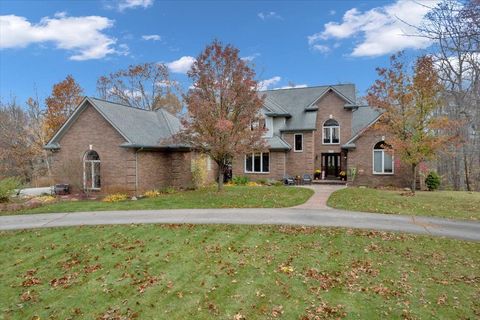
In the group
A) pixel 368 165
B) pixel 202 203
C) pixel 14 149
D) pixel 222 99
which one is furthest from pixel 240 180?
pixel 14 149

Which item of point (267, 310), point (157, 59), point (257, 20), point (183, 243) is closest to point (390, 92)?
point (257, 20)

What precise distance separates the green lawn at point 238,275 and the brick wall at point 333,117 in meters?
18.6

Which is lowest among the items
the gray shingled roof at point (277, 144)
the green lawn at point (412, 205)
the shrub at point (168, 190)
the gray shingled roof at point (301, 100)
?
the green lawn at point (412, 205)

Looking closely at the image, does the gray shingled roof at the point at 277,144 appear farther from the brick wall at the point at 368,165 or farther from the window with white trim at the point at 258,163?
the brick wall at the point at 368,165

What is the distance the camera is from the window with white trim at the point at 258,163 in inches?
1081

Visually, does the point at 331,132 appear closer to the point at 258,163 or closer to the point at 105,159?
the point at 258,163

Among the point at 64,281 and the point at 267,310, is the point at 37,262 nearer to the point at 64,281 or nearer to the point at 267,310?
the point at 64,281

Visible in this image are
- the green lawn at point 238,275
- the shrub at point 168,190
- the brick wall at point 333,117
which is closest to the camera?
the green lawn at point 238,275

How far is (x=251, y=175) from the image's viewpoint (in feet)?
90.8

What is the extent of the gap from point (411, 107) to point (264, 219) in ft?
39.7

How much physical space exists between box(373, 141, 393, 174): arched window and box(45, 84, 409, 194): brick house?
7cm

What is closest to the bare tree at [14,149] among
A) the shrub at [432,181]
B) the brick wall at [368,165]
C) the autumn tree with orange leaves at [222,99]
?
the autumn tree with orange leaves at [222,99]

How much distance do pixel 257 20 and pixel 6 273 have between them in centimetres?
2404

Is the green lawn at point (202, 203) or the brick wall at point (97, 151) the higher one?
the brick wall at point (97, 151)
